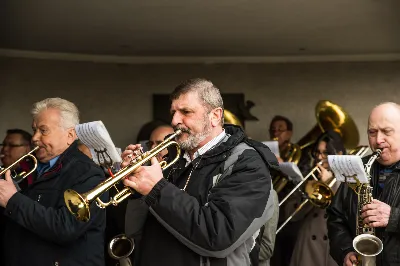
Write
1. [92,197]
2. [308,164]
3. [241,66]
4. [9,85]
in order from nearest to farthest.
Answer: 1. [92,197]
2. [308,164]
3. [9,85]
4. [241,66]

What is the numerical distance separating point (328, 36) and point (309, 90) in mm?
1676

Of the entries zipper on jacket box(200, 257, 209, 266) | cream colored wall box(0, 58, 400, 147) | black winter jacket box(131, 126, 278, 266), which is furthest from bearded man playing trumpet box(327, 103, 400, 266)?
cream colored wall box(0, 58, 400, 147)

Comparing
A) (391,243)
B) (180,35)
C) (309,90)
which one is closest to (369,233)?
(391,243)

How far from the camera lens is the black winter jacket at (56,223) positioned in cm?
410

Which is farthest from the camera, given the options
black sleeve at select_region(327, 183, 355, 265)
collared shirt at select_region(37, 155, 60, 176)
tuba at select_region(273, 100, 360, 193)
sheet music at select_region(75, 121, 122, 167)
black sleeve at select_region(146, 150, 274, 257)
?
tuba at select_region(273, 100, 360, 193)

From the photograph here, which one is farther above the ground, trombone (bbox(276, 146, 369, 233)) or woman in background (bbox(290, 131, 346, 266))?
trombone (bbox(276, 146, 369, 233))

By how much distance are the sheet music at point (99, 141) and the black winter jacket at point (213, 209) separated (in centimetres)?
47

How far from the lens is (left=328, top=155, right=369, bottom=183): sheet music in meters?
4.15

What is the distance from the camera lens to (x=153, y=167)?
344 centimetres

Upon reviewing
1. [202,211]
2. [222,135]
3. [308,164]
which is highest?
[222,135]

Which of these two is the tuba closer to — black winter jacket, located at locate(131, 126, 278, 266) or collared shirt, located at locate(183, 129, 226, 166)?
collared shirt, located at locate(183, 129, 226, 166)

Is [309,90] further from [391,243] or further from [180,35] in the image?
[391,243]

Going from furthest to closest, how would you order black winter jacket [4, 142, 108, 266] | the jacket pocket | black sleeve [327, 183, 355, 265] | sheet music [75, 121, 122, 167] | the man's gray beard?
black sleeve [327, 183, 355, 265] < the jacket pocket < black winter jacket [4, 142, 108, 266] < sheet music [75, 121, 122, 167] < the man's gray beard

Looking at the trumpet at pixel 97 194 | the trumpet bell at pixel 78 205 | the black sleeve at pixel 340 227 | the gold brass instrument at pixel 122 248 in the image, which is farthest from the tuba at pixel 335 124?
the trumpet bell at pixel 78 205
